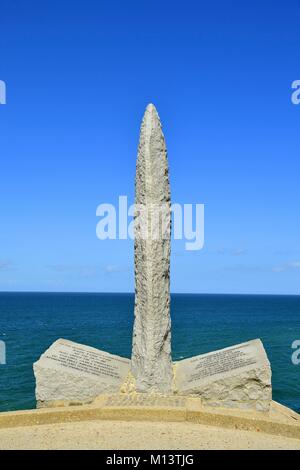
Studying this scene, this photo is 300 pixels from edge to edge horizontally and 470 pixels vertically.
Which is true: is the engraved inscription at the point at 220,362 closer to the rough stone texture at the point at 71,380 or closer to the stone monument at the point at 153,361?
the stone monument at the point at 153,361

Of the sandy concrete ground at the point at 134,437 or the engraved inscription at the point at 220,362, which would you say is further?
the engraved inscription at the point at 220,362

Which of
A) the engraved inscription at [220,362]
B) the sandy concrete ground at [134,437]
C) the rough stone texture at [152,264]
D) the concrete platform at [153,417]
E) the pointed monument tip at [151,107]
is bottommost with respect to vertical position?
the sandy concrete ground at [134,437]

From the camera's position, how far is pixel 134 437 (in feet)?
23.7

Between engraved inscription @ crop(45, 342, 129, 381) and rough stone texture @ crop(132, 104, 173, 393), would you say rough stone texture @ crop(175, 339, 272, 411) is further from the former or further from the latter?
engraved inscription @ crop(45, 342, 129, 381)

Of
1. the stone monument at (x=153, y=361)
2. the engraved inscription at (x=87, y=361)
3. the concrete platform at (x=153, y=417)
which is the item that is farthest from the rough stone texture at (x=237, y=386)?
the concrete platform at (x=153, y=417)

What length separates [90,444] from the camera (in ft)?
22.8

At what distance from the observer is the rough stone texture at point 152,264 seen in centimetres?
1058

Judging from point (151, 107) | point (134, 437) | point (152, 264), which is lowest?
point (134, 437)

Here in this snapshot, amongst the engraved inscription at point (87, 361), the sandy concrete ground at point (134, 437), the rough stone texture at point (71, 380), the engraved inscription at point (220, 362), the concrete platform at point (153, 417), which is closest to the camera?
the sandy concrete ground at point (134, 437)

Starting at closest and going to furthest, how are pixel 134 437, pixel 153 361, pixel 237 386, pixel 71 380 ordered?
pixel 134 437 < pixel 237 386 < pixel 71 380 < pixel 153 361

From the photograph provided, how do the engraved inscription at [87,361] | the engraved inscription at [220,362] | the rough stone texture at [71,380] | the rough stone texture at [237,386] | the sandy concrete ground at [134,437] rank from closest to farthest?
1. the sandy concrete ground at [134,437]
2. the rough stone texture at [237,386]
3. the rough stone texture at [71,380]
4. the engraved inscription at [220,362]
5. the engraved inscription at [87,361]

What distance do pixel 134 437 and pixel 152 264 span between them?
416 cm

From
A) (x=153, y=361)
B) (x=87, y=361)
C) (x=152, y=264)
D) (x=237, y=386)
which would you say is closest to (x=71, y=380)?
(x=87, y=361)

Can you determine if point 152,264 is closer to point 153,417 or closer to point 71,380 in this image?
point 71,380
